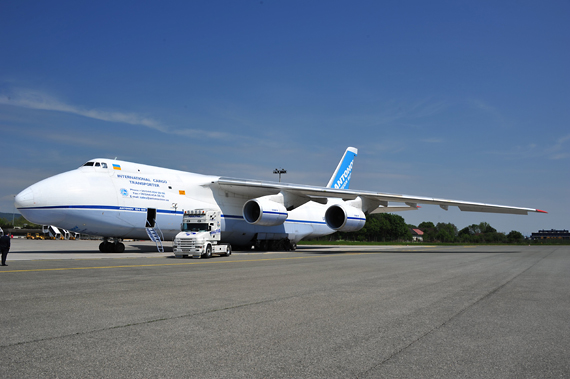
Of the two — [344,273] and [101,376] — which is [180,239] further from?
[101,376]

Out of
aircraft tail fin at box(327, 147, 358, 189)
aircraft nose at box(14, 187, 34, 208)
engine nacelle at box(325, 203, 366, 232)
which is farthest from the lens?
aircraft tail fin at box(327, 147, 358, 189)

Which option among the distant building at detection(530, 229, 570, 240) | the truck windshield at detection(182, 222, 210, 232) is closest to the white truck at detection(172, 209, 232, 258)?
the truck windshield at detection(182, 222, 210, 232)

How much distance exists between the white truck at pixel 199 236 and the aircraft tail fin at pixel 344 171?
1611 centimetres

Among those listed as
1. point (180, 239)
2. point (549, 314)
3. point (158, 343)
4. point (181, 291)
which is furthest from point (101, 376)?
point (180, 239)

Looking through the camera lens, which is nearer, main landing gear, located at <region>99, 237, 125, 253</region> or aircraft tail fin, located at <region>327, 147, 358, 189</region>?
main landing gear, located at <region>99, 237, 125, 253</region>

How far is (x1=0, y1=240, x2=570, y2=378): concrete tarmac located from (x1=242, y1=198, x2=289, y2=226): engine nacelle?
1459 cm

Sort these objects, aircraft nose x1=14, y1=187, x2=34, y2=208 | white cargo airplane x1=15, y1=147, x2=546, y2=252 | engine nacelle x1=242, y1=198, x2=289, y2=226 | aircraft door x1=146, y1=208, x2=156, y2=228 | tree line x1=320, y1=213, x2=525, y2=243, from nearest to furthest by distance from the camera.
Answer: aircraft nose x1=14, y1=187, x2=34, y2=208 < white cargo airplane x1=15, y1=147, x2=546, y2=252 < aircraft door x1=146, y1=208, x2=156, y2=228 < engine nacelle x1=242, y1=198, x2=289, y2=226 < tree line x1=320, y1=213, x2=525, y2=243

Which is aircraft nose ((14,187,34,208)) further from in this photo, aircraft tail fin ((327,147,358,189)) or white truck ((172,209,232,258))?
aircraft tail fin ((327,147,358,189))

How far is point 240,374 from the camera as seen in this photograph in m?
3.80

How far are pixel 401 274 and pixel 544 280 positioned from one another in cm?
389

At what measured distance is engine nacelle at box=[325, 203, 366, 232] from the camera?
27297mm

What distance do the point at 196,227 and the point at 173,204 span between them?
127 inches

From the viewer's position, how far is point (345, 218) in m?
27.1

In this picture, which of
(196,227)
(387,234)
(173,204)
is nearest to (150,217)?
(173,204)
